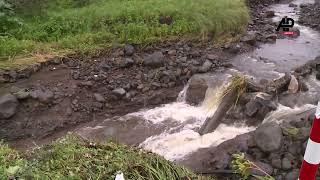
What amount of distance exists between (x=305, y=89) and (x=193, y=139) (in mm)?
3555

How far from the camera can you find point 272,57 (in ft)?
38.9

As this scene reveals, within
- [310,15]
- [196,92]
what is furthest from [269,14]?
[196,92]

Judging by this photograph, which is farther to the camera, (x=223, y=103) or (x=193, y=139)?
(x=223, y=103)

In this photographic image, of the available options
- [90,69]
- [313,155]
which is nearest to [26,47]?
[90,69]

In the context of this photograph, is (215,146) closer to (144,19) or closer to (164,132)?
(164,132)

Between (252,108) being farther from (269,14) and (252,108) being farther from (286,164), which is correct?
(269,14)

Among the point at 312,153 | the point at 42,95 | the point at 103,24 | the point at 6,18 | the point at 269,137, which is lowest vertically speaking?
the point at 269,137

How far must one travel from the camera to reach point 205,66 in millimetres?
10438

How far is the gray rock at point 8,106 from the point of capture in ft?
26.4

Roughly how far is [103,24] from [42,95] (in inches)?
133

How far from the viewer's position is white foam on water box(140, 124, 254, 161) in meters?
7.45

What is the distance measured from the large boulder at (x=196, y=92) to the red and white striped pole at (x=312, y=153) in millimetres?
6414

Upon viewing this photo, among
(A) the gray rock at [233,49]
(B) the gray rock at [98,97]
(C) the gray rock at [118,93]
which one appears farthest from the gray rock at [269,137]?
(A) the gray rock at [233,49]

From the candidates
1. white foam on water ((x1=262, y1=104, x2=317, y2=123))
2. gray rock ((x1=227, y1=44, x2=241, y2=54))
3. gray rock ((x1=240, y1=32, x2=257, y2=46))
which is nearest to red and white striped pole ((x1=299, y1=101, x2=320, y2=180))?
white foam on water ((x1=262, y1=104, x2=317, y2=123))
